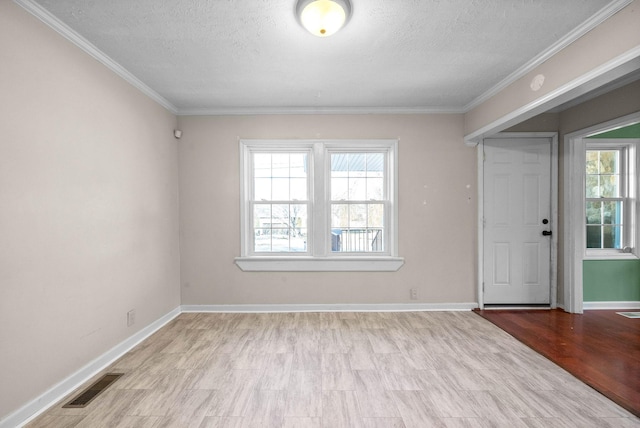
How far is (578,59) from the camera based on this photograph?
227 centimetres

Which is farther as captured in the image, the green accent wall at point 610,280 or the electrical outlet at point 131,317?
the green accent wall at point 610,280

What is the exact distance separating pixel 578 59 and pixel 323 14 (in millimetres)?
1903

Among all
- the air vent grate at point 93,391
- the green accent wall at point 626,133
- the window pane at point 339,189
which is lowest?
the air vent grate at point 93,391

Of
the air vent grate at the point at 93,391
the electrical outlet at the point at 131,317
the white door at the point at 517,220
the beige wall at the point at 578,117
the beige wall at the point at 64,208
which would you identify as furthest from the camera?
the white door at the point at 517,220

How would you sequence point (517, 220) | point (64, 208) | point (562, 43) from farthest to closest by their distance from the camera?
point (517, 220) < point (562, 43) < point (64, 208)

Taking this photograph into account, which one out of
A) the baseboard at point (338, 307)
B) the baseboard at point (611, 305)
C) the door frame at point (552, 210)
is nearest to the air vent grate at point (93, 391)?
the baseboard at point (338, 307)

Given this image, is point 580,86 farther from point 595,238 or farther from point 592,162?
point 595,238

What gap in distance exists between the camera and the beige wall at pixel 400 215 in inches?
156

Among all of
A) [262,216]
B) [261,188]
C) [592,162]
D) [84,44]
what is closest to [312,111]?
Answer: [261,188]

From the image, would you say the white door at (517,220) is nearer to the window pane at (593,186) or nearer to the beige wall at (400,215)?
the beige wall at (400,215)

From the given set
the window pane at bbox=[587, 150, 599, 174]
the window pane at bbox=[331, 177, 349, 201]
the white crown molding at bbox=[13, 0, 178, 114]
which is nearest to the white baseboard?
the window pane at bbox=[331, 177, 349, 201]

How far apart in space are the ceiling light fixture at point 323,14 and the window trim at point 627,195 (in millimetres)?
3805

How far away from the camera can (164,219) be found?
3648 millimetres

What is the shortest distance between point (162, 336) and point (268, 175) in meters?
2.22
